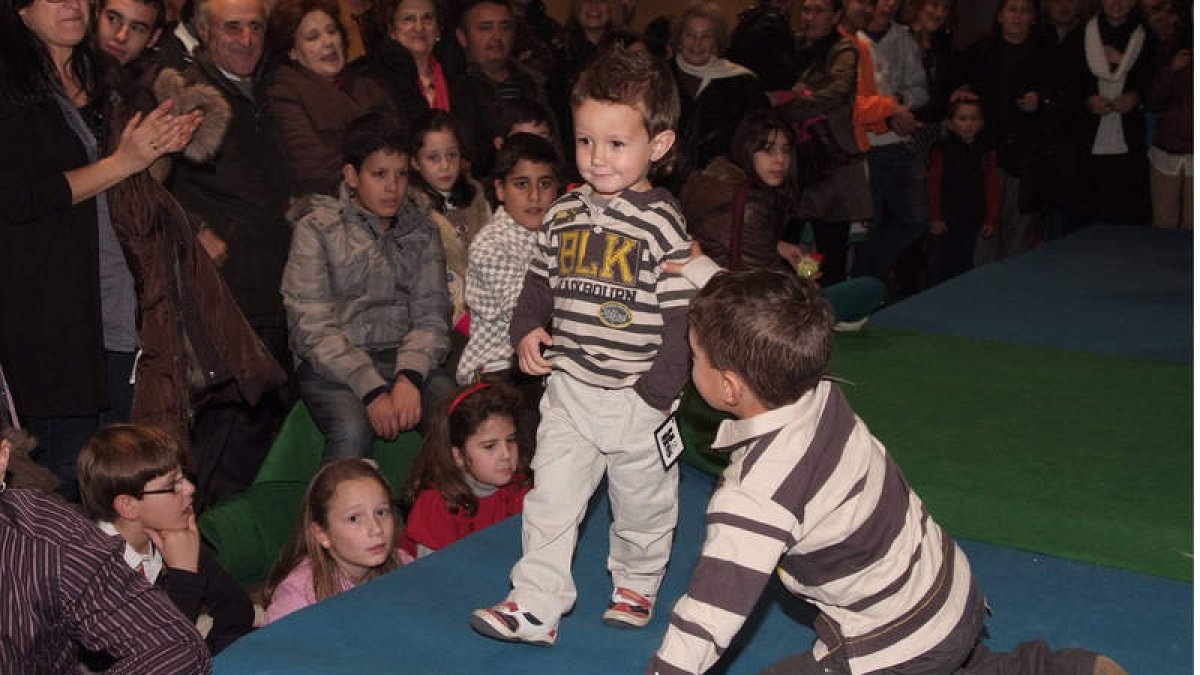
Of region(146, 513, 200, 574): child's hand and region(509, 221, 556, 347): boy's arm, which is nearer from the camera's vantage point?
region(509, 221, 556, 347): boy's arm

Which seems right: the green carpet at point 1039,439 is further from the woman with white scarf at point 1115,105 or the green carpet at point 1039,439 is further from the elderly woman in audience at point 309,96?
the woman with white scarf at point 1115,105

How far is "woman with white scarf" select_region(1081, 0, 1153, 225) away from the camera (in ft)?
30.1

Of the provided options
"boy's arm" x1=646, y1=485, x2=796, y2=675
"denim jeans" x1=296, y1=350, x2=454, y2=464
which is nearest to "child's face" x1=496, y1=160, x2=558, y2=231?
"denim jeans" x1=296, y1=350, x2=454, y2=464

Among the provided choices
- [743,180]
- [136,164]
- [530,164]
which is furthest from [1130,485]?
[136,164]

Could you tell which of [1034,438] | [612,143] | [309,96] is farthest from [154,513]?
[1034,438]

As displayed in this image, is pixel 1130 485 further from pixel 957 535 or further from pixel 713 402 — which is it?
pixel 713 402

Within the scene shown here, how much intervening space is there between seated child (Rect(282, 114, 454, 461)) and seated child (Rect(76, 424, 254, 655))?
34.8 inches

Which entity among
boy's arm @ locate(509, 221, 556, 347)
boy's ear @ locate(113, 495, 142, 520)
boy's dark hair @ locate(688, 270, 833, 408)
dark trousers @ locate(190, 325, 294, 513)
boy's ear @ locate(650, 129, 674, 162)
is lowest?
dark trousers @ locate(190, 325, 294, 513)

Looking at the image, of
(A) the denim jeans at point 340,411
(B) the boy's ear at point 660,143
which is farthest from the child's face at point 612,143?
(A) the denim jeans at point 340,411

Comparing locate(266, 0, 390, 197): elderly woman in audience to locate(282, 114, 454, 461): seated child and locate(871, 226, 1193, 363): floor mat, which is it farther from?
locate(871, 226, 1193, 363): floor mat

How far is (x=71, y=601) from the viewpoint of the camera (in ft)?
8.07

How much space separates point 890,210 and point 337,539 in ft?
16.9

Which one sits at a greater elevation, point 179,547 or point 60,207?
point 60,207

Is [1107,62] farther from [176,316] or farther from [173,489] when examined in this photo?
[173,489]
